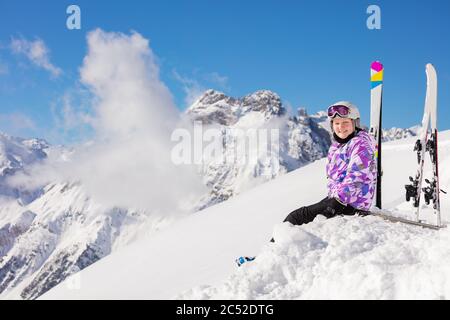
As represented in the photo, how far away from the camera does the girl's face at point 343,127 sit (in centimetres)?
712

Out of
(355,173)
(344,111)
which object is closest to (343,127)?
(344,111)

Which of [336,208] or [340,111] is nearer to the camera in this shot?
[336,208]

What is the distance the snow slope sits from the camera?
13.7 feet

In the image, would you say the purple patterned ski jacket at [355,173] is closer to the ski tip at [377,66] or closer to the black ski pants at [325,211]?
the black ski pants at [325,211]

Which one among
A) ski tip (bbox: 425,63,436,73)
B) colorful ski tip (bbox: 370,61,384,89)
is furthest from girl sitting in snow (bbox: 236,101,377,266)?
colorful ski tip (bbox: 370,61,384,89)

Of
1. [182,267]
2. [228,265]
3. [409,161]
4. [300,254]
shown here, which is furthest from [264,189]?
[300,254]

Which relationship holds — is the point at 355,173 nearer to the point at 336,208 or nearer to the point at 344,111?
the point at 336,208

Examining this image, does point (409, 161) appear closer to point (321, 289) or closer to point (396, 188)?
point (396, 188)

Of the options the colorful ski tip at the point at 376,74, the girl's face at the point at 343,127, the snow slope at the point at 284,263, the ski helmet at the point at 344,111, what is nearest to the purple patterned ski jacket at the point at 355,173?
the girl's face at the point at 343,127

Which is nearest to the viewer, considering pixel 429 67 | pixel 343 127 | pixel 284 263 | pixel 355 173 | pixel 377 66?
pixel 284 263

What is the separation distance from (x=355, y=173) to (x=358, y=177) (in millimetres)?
73

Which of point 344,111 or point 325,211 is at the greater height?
point 344,111

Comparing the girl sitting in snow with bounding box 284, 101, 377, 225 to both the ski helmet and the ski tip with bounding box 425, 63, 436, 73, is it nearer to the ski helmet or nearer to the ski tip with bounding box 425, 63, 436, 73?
the ski helmet

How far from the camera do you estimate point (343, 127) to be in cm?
714
